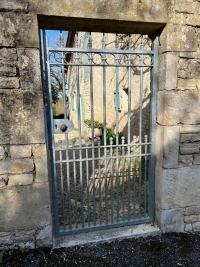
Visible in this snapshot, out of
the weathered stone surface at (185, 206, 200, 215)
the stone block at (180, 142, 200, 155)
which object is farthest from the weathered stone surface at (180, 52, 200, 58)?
the weathered stone surface at (185, 206, 200, 215)

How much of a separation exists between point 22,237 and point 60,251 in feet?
1.38

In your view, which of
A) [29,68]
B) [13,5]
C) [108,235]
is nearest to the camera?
[13,5]

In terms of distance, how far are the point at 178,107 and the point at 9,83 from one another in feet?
5.43

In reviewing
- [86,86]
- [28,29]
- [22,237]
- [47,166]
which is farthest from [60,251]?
[86,86]

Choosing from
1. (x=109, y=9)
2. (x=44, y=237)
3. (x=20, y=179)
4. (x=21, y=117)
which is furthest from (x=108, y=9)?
(x=44, y=237)

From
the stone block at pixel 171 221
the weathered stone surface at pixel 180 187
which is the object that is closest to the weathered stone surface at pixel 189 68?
the weathered stone surface at pixel 180 187

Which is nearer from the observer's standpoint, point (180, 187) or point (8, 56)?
point (8, 56)

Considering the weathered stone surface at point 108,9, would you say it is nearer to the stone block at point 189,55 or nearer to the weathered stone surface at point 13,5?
the weathered stone surface at point 13,5

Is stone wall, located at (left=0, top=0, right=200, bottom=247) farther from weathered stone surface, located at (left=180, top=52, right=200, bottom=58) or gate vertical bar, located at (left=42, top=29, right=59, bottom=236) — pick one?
gate vertical bar, located at (left=42, top=29, right=59, bottom=236)

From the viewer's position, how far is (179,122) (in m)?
2.06

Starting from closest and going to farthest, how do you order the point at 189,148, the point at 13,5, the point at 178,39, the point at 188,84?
the point at 13,5
the point at 178,39
the point at 188,84
the point at 189,148

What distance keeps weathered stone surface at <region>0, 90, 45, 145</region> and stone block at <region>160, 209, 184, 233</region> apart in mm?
1663

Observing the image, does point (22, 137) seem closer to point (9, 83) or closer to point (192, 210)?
point (9, 83)

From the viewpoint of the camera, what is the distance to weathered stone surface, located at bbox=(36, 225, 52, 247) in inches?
79.8
